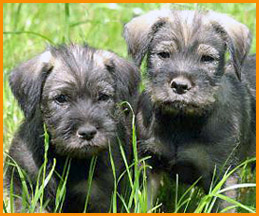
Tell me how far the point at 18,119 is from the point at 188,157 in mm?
1593

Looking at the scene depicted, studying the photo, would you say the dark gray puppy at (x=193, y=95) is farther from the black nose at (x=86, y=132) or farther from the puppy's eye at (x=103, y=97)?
the black nose at (x=86, y=132)

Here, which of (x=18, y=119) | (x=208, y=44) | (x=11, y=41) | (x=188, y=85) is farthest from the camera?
(x=11, y=41)

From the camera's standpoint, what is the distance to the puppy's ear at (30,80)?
13.7ft

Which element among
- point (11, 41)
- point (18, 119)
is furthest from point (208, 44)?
point (11, 41)

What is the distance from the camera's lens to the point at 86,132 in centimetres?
386

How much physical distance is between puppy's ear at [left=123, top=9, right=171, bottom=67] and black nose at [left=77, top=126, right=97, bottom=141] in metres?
0.80

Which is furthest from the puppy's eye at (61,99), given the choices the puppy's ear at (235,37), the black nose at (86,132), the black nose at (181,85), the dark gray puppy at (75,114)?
the puppy's ear at (235,37)

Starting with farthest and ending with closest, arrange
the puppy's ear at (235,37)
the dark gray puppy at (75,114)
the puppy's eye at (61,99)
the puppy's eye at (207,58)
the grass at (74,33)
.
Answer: the grass at (74,33)
the puppy's ear at (235,37)
the puppy's eye at (207,58)
the puppy's eye at (61,99)
the dark gray puppy at (75,114)

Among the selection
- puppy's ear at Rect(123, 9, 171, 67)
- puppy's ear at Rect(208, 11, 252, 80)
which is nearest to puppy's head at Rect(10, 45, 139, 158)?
puppy's ear at Rect(123, 9, 171, 67)

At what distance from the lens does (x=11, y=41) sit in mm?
6234

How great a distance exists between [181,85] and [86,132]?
0.65 metres

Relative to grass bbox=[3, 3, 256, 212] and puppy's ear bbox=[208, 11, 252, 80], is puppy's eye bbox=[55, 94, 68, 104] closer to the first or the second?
grass bbox=[3, 3, 256, 212]

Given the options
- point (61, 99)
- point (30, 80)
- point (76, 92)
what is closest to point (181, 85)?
point (76, 92)

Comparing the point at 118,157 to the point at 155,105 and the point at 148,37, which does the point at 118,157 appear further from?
the point at 148,37
